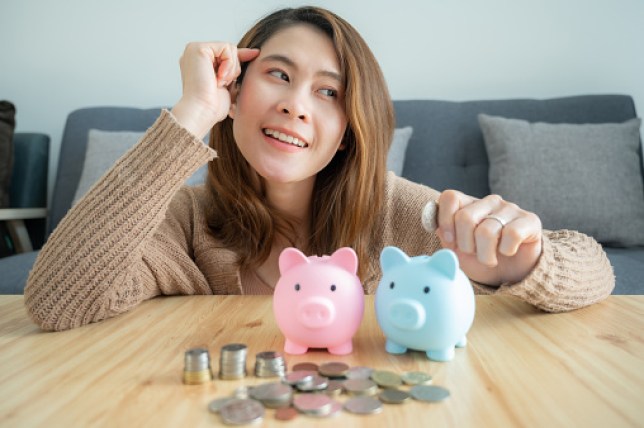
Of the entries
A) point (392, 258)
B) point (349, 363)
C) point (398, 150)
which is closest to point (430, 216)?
point (392, 258)

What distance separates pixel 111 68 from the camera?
2.46 metres

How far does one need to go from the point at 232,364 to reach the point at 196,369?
3cm

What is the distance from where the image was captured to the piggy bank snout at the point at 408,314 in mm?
529

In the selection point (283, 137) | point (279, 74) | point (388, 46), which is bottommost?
point (283, 137)

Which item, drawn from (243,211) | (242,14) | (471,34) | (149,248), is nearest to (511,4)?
(471,34)

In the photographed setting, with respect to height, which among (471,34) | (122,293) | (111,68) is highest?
(471,34)

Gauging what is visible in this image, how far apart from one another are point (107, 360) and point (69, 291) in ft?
0.77

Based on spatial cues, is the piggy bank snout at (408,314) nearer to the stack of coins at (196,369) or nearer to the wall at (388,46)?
the stack of coins at (196,369)

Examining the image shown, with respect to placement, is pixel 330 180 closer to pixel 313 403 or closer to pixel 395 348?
pixel 395 348

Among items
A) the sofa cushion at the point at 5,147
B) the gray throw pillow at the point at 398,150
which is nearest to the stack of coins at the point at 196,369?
the gray throw pillow at the point at 398,150

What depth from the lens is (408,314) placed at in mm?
533

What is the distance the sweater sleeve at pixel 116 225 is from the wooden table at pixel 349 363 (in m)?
0.05

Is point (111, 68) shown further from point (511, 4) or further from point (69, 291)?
point (69, 291)

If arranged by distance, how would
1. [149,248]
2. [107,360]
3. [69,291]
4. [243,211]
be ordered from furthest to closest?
[243,211] < [149,248] < [69,291] < [107,360]
